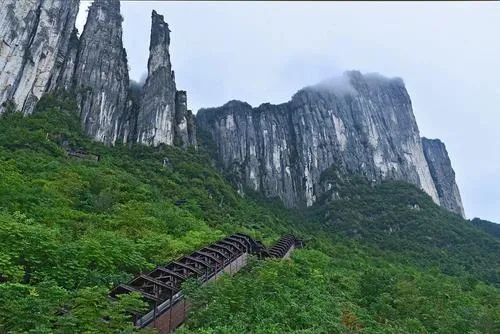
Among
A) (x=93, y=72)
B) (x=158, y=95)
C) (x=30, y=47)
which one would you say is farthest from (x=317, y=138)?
(x=30, y=47)

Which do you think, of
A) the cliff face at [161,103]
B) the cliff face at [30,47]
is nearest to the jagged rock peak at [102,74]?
the cliff face at [161,103]

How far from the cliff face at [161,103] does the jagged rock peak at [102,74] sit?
13.2ft

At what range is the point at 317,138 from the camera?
125m

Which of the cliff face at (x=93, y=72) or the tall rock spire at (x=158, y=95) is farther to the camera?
the tall rock spire at (x=158, y=95)

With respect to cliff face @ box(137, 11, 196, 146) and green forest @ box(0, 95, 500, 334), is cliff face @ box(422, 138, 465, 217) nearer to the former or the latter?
green forest @ box(0, 95, 500, 334)

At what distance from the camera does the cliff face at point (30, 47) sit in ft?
227

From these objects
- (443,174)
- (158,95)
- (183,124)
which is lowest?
(443,174)

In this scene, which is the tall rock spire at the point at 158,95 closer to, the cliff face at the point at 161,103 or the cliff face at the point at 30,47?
the cliff face at the point at 161,103

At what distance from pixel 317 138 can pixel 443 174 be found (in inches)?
1934

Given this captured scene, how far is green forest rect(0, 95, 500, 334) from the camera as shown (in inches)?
513

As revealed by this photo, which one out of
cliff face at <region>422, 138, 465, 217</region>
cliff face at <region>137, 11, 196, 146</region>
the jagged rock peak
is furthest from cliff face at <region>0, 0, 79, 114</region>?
cliff face at <region>422, 138, 465, 217</region>

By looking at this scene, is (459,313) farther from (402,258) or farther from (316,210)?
(316,210)

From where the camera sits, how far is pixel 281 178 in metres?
117

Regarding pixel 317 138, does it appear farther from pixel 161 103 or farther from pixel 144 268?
pixel 144 268
